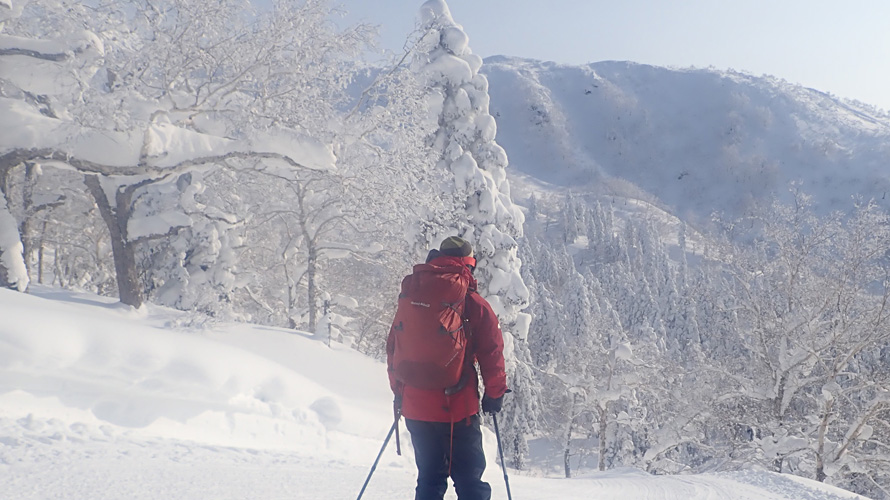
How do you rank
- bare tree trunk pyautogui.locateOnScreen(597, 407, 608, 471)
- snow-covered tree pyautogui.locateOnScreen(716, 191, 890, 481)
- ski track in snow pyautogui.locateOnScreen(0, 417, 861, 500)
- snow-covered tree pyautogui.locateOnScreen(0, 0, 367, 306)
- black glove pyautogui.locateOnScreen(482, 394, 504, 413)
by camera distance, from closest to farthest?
1. black glove pyautogui.locateOnScreen(482, 394, 504, 413)
2. ski track in snow pyautogui.locateOnScreen(0, 417, 861, 500)
3. snow-covered tree pyautogui.locateOnScreen(0, 0, 367, 306)
4. snow-covered tree pyautogui.locateOnScreen(716, 191, 890, 481)
5. bare tree trunk pyautogui.locateOnScreen(597, 407, 608, 471)

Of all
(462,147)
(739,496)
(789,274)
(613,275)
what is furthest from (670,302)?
(739,496)

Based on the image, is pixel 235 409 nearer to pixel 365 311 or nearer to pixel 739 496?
pixel 739 496

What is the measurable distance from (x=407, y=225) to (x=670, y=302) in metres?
57.1

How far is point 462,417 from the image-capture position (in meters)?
3.32

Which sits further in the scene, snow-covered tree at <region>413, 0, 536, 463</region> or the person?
snow-covered tree at <region>413, 0, 536, 463</region>

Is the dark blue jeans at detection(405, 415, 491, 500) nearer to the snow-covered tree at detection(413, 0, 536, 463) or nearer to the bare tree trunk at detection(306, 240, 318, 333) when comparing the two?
the snow-covered tree at detection(413, 0, 536, 463)

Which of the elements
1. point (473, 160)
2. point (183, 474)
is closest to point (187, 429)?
point (183, 474)

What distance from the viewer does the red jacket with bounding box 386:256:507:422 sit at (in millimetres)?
3289

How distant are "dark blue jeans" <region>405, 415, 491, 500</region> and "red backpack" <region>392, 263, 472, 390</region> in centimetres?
29

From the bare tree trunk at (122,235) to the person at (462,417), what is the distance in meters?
8.52

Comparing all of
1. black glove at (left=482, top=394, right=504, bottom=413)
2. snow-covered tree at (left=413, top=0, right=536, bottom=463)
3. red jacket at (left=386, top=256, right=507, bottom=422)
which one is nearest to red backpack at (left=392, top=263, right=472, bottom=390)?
red jacket at (left=386, top=256, right=507, bottom=422)

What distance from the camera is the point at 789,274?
17484 mm

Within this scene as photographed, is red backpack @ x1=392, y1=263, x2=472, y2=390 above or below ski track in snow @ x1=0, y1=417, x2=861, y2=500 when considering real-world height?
above

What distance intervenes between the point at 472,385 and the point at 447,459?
1.57 ft
